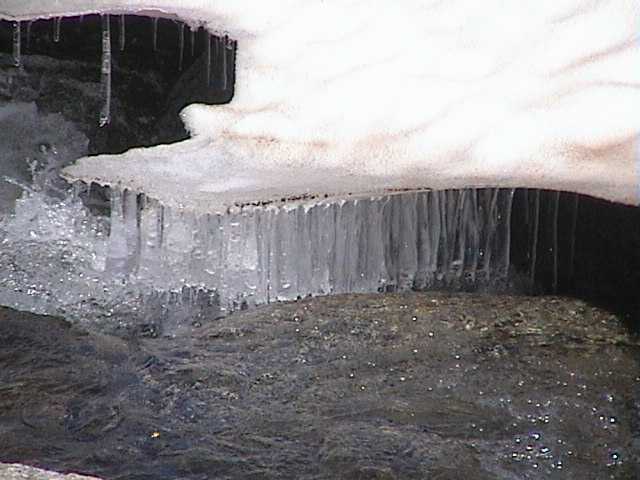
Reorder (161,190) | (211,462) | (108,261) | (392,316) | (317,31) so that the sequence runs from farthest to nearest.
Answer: (108,261), (392,316), (161,190), (317,31), (211,462)

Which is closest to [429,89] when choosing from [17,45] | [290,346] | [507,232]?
[290,346]

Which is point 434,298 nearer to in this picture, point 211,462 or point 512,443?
point 512,443

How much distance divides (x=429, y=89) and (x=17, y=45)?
187 cm

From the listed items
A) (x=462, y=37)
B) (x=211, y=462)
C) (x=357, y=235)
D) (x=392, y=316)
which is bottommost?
(x=211, y=462)

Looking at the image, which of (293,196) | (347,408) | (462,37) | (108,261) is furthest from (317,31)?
(108,261)

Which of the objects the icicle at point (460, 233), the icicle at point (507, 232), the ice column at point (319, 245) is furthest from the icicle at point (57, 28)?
the icicle at point (507, 232)

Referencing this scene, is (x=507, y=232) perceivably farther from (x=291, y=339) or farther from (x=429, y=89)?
(x=429, y=89)

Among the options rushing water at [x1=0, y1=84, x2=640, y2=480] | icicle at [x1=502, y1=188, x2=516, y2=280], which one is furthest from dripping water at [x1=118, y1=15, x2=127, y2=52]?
icicle at [x1=502, y1=188, x2=516, y2=280]

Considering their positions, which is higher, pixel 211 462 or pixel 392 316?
pixel 392 316

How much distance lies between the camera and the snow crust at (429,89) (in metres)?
2.61

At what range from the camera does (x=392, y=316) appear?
3600 millimetres

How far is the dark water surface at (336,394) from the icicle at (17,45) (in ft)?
3.48

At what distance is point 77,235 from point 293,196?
134 cm

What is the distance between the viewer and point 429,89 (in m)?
2.68
